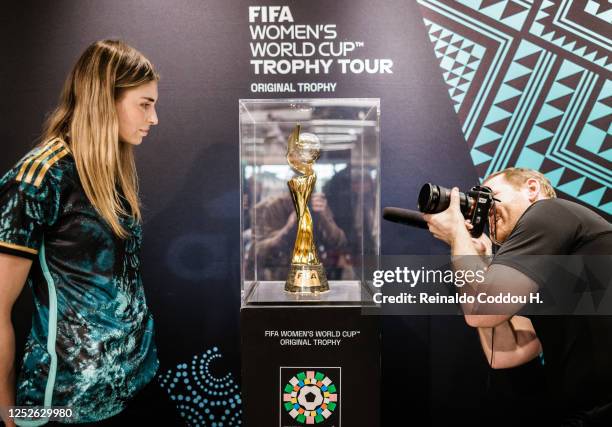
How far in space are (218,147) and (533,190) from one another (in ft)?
3.93

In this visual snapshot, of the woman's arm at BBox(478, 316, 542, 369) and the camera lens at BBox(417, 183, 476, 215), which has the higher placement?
the camera lens at BBox(417, 183, 476, 215)

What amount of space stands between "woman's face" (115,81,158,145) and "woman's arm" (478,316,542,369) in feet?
4.62

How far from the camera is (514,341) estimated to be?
1861 mm

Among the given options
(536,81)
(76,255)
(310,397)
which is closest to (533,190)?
(536,81)

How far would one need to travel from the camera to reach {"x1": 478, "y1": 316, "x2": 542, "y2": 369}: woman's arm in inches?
72.5

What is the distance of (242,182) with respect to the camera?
163cm

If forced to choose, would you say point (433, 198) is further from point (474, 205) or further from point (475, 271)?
point (475, 271)

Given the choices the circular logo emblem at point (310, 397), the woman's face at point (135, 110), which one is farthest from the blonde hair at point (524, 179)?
the woman's face at point (135, 110)

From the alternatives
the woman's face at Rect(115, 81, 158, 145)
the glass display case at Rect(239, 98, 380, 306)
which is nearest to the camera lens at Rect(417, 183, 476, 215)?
the glass display case at Rect(239, 98, 380, 306)

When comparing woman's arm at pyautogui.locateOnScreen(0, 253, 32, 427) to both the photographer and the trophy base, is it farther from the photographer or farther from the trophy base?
the photographer

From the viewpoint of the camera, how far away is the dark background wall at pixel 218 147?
2.00m

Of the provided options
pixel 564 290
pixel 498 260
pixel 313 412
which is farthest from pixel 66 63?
pixel 564 290

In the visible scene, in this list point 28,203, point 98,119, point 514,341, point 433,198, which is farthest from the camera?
point 514,341

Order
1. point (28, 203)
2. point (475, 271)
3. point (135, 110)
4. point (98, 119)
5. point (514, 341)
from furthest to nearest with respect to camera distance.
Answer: point (514, 341) → point (475, 271) → point (135, 110) → point (98, 119) → point (28, 203)
